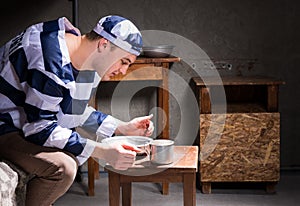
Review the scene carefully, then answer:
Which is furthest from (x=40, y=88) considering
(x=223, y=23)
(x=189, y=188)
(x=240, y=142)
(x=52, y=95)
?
(x=223, y=23)

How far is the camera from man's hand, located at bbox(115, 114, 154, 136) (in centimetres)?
219

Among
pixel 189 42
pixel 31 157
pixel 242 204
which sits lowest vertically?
pixel 242 204

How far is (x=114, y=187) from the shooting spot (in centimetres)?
211

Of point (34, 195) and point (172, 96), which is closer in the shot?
point (34, 195)

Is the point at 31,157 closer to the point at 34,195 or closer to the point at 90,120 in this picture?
the point at 34,195

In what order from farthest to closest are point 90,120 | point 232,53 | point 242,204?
1. point 232,53
2. point 242,204
3. point 90,120

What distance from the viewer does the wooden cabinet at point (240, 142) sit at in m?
3.05

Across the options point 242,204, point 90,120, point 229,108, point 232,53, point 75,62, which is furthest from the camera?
point 232,53

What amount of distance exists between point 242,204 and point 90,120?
3.84ft

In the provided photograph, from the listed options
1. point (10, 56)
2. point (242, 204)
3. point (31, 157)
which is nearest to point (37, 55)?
point (10, 56)

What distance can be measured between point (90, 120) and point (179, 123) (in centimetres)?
148

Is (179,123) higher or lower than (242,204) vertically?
higher

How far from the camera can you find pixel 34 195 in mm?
1781

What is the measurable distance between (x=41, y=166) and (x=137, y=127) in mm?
550
